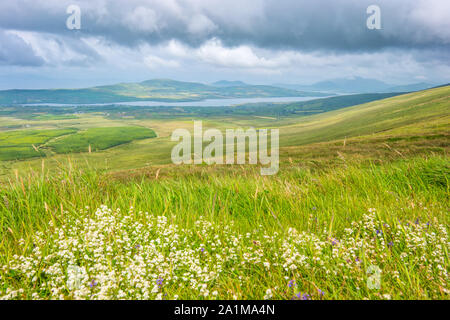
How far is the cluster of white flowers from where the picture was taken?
299 centimetres

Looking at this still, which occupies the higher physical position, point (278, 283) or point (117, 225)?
point (117, 225)

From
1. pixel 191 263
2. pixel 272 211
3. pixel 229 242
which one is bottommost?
pixel 191 263

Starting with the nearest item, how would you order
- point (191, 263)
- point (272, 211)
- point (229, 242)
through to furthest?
point (191, 263)
point (229, 242)
point (272, 211)

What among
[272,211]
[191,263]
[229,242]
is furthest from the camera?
[272,211]

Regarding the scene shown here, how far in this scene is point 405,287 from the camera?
9.41ft

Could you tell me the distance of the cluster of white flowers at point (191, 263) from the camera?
9.82 ft

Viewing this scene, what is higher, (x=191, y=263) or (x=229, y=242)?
(x=229, y=242)

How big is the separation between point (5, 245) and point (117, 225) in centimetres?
167

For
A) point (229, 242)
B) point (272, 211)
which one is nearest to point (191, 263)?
point (229, 242)

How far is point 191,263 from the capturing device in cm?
352

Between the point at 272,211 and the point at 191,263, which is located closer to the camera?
the point at 191,263

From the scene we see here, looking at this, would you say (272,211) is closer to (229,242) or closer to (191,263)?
(229,242)
